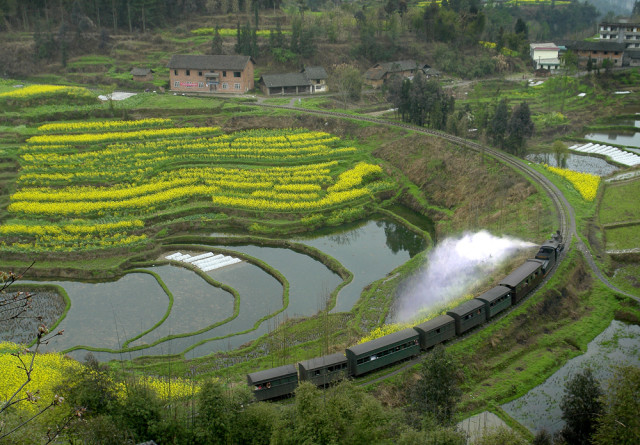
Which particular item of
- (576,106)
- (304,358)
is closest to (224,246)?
(304,358)

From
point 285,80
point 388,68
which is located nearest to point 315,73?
point 285,80

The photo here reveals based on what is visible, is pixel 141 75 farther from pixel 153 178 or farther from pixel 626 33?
pixel 626 33

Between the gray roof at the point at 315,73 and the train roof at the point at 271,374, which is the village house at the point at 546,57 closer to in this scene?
the gray roof at the point at 315,73

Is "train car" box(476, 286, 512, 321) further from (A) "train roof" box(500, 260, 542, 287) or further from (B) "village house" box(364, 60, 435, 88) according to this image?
(B) "village house" box(364, 60, 435, 88)

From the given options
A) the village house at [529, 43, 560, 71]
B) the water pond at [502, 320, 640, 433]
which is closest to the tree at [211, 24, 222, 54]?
the village house at [529, 43, 560, 71]

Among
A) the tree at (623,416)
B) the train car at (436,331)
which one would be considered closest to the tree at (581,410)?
the tree at (623,416)

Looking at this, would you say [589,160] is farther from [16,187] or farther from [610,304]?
[16,187]
